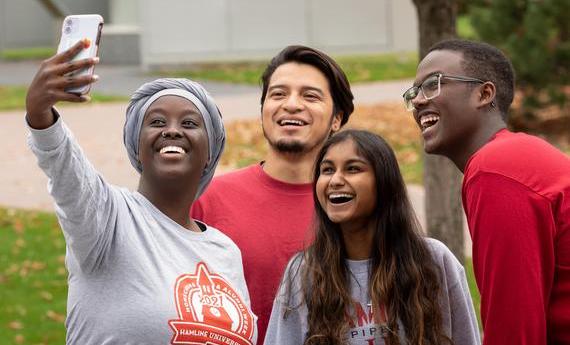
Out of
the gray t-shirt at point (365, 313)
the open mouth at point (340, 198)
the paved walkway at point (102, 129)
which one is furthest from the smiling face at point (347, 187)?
the paved walkway at point (102, 129)

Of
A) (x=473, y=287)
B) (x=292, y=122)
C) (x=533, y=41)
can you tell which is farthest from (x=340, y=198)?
(x=533, y=41)

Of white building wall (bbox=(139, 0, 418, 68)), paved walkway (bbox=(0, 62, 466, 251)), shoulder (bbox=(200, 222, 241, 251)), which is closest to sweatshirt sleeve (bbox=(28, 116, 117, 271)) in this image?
shoulder (bbox=(200, 222, 241, 251))

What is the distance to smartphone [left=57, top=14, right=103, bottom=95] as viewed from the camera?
308 cm

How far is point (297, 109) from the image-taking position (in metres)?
4.31

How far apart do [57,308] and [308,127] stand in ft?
14.4

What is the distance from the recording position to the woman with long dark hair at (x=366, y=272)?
3637 mm

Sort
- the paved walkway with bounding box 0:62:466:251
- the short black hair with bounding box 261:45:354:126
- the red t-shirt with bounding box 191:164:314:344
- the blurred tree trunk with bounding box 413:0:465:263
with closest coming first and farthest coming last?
the red t-shirt with bounding box 191:164:314:344, the short black hair with bounding box 261:45:354:126, the blurred tree trunk with bounding box 413:0:465:263, the paved walkway with bounding box 0:62:466:251

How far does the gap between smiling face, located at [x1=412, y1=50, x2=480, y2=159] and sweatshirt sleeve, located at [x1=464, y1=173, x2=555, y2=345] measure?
0.91 ft

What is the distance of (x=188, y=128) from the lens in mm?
3662

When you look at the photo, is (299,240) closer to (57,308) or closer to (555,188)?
(555,188)

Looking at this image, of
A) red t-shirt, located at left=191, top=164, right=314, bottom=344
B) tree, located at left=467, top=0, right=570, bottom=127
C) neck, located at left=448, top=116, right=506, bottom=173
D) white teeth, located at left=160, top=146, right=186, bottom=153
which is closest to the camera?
neck, located at left=448, top=116, right=506, bottom=173

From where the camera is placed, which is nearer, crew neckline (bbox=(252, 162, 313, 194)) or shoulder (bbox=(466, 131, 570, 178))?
shoulder (bbox=(466, 131, 570, 178))

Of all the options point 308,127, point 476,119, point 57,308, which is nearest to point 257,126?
point 57,308

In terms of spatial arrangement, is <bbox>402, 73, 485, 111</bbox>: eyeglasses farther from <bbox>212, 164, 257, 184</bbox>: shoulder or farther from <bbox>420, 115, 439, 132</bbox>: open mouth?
<bbox>212, 164, 257, 184</bbox>: shoulder
